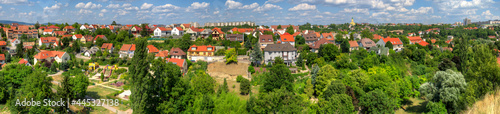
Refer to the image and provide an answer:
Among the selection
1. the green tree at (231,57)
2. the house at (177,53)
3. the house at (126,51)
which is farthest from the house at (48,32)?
the green tree at (231,57)

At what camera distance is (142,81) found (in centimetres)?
1823

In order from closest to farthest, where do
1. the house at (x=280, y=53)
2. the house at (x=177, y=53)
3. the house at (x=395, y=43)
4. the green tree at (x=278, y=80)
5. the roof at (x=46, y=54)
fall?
the green tree at (x=278, y=80), the house at (x=280, y=53), the house at (x=177, y=53), the roof at (x=46, y=54), the house at (x=395, y=43)

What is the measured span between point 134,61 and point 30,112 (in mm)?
9311

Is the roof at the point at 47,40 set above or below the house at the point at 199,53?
above

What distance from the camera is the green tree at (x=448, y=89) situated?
20.4 m

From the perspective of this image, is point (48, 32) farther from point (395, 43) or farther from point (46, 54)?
point (395, 43)

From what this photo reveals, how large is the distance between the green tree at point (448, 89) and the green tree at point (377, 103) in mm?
3825

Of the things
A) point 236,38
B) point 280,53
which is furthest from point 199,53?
point 280,53

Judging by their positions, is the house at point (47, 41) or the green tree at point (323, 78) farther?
the house at point (47, 41)

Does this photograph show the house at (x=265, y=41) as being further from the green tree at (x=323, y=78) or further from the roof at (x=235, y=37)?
the green tree at (x=323, y=78)

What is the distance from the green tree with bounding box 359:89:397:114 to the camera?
2015cm

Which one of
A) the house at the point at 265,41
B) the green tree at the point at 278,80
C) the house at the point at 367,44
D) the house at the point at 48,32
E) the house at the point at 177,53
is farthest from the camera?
the house at the point at 48,32

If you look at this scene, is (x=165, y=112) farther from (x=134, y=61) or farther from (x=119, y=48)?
(x=119, y=48)

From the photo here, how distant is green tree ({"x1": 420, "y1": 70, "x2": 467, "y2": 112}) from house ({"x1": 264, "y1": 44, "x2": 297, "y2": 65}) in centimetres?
2084
